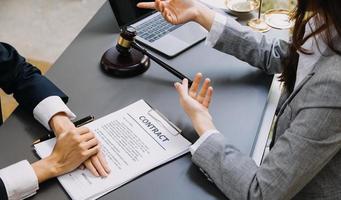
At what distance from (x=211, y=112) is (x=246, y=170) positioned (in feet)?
0.75

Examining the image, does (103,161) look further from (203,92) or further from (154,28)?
(154,28)

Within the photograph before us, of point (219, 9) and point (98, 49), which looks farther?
point (219, 9)

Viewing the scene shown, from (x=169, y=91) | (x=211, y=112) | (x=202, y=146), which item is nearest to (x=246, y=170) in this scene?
(x=202, y=146)

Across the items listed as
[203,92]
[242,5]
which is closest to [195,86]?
[203,92]

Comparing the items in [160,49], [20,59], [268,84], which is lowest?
[268,84]

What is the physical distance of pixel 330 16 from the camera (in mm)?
803

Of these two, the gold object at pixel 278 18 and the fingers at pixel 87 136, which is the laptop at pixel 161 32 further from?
the fingers at pixel 87 136

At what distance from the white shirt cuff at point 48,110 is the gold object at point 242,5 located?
671 millimetres

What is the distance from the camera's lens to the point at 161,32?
1339 mm

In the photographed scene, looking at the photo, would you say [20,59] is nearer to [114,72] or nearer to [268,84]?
[114,72]

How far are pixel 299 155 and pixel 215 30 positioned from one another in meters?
0.52

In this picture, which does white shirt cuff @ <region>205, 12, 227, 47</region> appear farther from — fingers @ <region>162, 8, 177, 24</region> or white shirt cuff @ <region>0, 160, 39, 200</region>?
white shirt cuff @ <region>0, 160, 39, 200</region>

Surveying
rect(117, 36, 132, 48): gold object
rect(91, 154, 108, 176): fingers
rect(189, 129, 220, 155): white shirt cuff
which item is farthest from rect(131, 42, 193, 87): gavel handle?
rect(91, 154, 108, 176): fingers

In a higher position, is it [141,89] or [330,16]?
[330,16]
